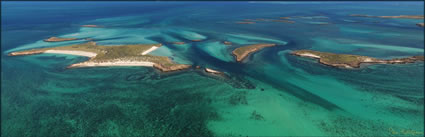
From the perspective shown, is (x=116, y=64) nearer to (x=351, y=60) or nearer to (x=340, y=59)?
(x=340, y=59)

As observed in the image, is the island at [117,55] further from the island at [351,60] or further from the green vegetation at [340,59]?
the green vegetation at [340,59]

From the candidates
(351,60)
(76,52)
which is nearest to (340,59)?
(351,60)

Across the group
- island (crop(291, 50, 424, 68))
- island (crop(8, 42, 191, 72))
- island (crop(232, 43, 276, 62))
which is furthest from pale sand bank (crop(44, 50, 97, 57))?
island (crop(291, 50, 424, 68))

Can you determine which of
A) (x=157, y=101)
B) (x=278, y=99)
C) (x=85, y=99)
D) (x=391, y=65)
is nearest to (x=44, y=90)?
(x=85, y=99)

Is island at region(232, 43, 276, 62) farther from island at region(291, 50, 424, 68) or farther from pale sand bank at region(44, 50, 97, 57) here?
pale sand bank at region(44, 50, 97, 57)

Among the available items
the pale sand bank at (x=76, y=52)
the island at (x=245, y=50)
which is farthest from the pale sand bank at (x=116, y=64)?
the island at (x=245, y=50)
